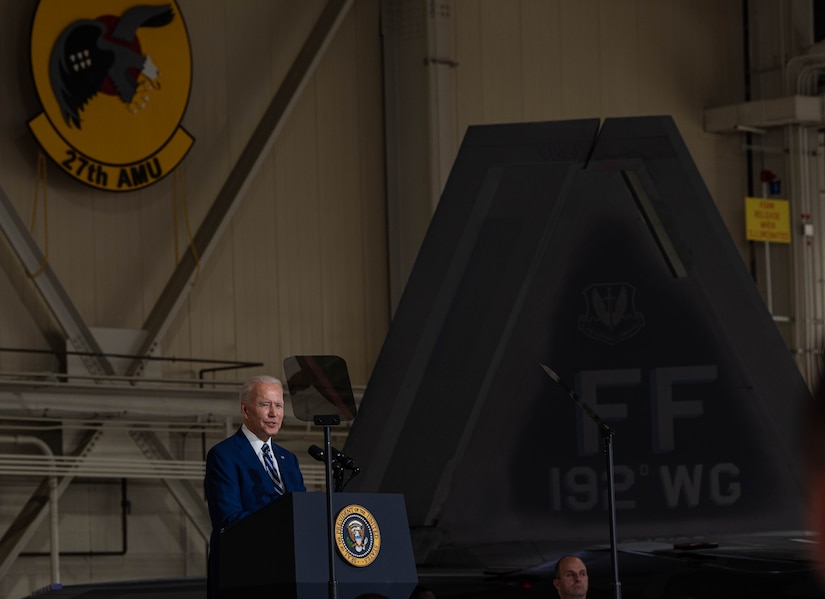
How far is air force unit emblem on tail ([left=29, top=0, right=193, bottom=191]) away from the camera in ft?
37.1

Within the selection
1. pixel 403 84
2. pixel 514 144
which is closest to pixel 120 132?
pixel 403 84

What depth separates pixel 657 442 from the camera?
15.1 ft

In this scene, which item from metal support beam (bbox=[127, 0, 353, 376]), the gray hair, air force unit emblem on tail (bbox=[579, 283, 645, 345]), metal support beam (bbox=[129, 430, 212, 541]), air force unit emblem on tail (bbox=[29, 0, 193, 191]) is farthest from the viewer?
metal support beam (bbox=[127, 0, 353, 376])

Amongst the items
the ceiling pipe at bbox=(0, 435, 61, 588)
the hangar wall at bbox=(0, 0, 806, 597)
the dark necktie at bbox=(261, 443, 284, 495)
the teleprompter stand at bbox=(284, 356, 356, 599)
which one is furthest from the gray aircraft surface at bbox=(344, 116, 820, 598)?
the hangar wall at bbox=(0, 0, 806, 597)

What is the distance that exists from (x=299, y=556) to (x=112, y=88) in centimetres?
885

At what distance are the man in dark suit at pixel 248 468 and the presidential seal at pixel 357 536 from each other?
204mm

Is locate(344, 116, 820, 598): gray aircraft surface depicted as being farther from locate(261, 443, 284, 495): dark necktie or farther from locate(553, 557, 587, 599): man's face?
locate(261, 443, 284, 495): dark necktie

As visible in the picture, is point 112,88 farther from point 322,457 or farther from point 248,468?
point 322,457

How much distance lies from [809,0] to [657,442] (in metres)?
13.1

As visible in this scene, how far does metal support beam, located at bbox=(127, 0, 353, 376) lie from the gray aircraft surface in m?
7.44

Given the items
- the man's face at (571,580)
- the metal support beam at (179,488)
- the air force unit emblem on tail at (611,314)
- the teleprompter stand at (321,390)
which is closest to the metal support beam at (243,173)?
the metal support beam at (179,488)

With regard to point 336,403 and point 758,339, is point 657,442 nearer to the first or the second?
point 758,339

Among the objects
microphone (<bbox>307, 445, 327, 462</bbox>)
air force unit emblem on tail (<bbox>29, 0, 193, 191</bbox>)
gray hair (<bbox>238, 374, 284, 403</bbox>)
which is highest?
air force unit emblem on tail (<bbox>29, 0, 193, 191</bbox>)

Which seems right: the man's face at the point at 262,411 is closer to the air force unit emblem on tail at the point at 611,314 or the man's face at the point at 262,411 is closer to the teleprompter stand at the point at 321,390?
the teleprompter stand at the point at 321,390
